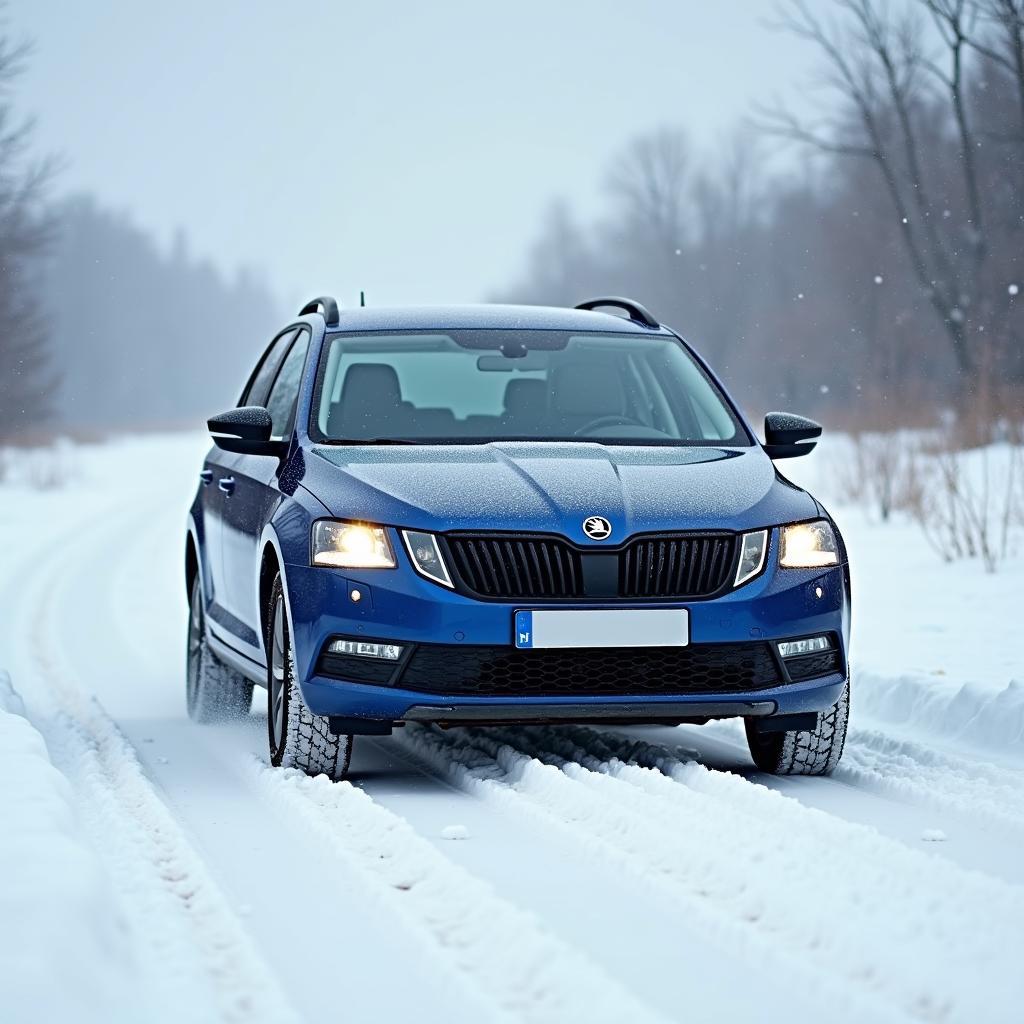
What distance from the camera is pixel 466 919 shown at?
373 cm

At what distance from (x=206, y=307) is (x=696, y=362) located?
572 ft

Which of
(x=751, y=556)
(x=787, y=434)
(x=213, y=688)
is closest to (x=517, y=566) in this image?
(x=751, y=556)

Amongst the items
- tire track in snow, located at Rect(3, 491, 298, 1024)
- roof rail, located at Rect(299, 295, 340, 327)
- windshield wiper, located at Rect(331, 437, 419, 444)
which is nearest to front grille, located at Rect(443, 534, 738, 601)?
windshield wiper, located at Rect(331, 437, 419, 444)

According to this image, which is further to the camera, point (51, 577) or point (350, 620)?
point (51, 577)

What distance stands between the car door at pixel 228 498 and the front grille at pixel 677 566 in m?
1.70

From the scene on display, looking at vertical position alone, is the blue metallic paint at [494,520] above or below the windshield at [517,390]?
below

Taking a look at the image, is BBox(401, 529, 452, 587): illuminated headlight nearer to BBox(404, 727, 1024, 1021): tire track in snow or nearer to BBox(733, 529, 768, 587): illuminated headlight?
BBox(404, 727, 1024, 1021): tire track in snow

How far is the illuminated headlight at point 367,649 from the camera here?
5.36 meters

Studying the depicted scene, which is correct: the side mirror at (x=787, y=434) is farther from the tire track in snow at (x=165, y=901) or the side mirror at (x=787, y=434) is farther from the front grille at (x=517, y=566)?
the tire track in snow at (x=165, y=901)

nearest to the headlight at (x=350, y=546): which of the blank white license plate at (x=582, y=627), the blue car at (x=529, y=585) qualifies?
the blue car at (x=529, y=585)

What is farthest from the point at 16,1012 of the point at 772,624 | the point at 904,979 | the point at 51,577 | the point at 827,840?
the point at 51,577

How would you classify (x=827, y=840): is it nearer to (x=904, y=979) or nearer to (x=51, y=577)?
(x=904, y=979)

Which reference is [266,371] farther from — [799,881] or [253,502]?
[799,881]

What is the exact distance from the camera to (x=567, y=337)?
706cm
